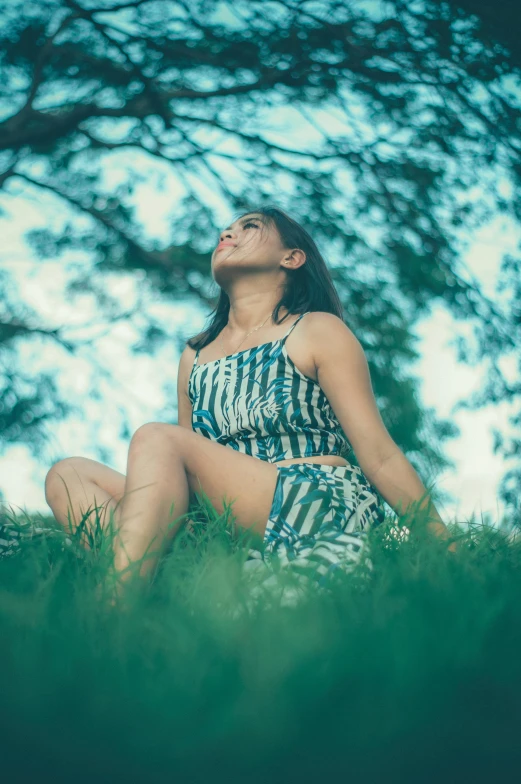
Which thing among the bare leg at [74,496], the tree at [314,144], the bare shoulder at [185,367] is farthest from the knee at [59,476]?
the tree at [314,144]

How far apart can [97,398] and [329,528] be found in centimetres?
294

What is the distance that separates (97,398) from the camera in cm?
414

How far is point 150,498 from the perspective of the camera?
1.29 meters

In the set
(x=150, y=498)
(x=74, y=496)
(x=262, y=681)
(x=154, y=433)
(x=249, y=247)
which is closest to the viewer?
(x=262, y=681)

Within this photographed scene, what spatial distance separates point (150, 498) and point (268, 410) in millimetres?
426

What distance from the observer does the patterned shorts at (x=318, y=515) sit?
1.34 metres

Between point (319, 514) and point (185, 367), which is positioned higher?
point (185, 367)

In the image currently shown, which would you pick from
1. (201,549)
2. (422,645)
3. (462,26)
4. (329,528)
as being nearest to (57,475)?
(201,549)

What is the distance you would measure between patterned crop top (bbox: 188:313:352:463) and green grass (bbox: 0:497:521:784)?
1.83 feet

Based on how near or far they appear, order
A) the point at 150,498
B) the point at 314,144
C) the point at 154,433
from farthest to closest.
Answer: the point at 314,144 → the point at 154,433 → the point at 150,498

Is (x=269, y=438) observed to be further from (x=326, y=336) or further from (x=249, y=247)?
(x=249, y=247)

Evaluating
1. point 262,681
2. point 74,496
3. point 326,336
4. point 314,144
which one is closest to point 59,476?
point 74,496

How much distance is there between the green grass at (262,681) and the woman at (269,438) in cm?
20

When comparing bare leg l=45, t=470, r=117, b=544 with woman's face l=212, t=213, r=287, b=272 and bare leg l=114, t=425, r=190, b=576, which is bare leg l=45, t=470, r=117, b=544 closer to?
bare leg l=114, t=425, r=190, b=576
